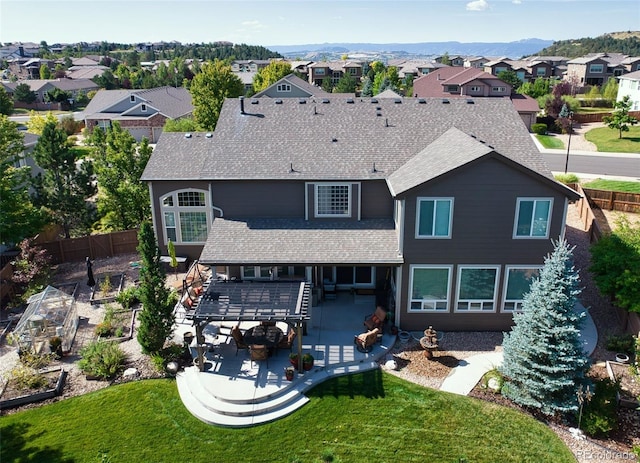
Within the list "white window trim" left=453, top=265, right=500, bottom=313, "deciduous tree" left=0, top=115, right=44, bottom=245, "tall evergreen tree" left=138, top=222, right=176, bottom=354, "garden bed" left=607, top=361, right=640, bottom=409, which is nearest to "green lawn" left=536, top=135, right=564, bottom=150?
"white window trim" left=453, top=265, right=500, bottom=313

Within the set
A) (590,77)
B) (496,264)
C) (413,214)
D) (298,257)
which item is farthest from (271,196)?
(590,77)

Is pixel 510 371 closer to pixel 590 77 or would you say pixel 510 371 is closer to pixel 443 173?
pixel 443 173

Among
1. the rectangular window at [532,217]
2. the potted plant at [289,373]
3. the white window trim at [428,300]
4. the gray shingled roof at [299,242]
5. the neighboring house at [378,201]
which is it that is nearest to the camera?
the potted plant at [289,373]

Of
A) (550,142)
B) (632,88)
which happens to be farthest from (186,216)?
(632,88)

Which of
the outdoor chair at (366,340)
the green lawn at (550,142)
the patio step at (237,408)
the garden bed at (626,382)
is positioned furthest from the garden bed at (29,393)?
the green lawn at (550,142)

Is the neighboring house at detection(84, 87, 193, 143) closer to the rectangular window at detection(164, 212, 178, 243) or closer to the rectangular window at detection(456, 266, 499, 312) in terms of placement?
the rectangular window at detection(164, 212, 178, 243)

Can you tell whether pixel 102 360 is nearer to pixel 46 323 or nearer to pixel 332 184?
pixel 46 323

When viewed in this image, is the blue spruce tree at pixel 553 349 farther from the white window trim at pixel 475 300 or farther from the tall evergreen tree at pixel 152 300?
the tall evergreen tree at pixel 152 300
